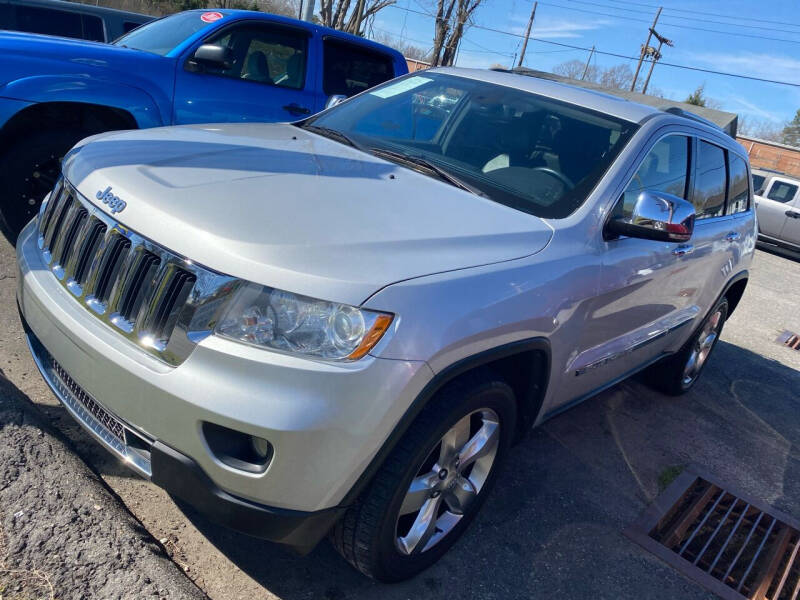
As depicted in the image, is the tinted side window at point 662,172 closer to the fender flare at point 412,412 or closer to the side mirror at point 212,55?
the fender flare at point 412,412

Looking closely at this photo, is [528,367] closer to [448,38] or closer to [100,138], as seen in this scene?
[100,138]

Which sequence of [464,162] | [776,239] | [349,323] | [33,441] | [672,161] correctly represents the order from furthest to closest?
[776,239] → [672,161] → [464,162] → [33,441] → [349,323]

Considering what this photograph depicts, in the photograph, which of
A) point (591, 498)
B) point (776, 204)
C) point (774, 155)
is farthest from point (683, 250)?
point (774, 155)

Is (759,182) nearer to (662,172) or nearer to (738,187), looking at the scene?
Answer: (738,187)

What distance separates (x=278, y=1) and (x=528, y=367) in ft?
108

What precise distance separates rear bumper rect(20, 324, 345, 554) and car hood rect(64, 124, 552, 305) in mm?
586

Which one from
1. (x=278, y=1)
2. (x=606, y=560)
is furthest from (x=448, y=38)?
(x=606, y=560)

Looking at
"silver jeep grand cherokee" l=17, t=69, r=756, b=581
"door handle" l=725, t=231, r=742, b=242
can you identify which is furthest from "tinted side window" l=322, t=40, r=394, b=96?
"door handle" l=725, t=231, r=742, b=242

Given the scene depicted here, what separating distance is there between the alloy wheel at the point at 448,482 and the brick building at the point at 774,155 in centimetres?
3032

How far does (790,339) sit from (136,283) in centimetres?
767

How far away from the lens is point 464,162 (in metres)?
3.12

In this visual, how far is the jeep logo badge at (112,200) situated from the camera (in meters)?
2.13

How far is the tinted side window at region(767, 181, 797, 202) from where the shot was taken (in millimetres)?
13784

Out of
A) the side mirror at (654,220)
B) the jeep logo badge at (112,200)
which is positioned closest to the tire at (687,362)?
the side mirror at (654,220)
